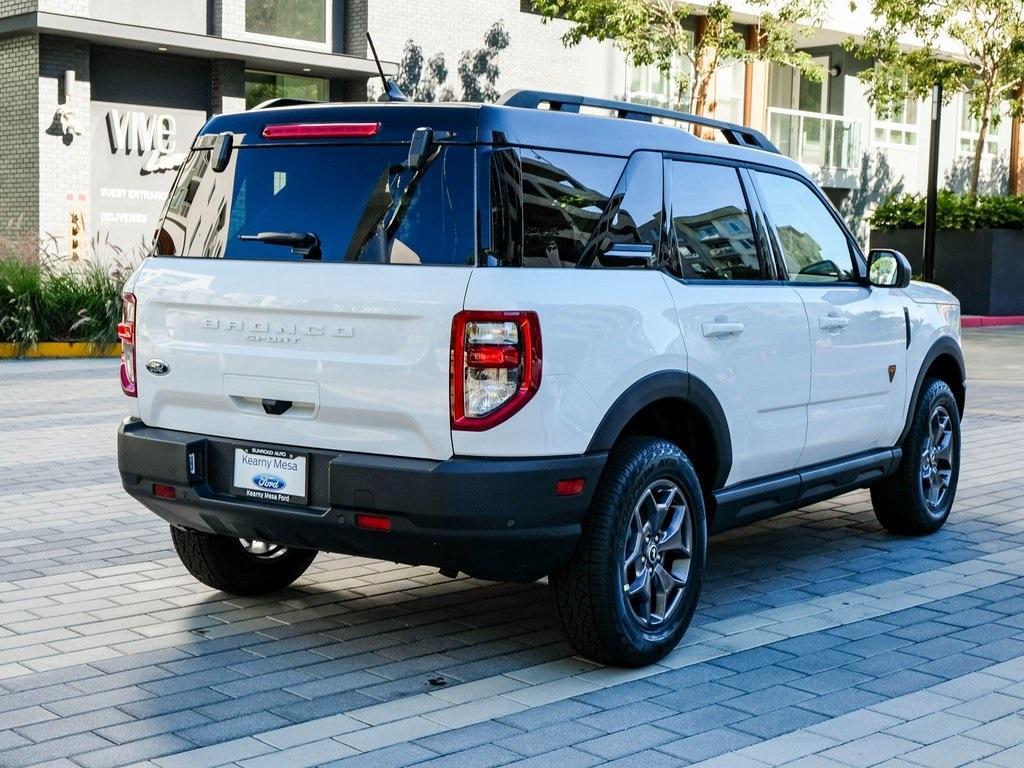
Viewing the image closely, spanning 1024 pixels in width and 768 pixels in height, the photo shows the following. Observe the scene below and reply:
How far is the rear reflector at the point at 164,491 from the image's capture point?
5.17 metres

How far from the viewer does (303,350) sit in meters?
4.86

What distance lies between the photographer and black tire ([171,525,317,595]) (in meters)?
5.94

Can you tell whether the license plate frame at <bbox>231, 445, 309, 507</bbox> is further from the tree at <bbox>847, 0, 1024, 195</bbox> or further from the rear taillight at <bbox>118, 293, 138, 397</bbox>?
the tree at <bbox>847, 0, 1024, 195</bbox>

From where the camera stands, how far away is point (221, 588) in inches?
240

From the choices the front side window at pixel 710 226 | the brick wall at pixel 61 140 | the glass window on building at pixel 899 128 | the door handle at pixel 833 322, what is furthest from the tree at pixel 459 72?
the front side window at pixel 710 226

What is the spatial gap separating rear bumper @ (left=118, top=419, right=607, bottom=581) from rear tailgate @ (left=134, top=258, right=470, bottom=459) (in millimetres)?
88

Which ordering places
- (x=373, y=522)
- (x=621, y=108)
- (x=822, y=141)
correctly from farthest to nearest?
(x=822, y=141)
(x=621, y=108)
(x=373, y=522)

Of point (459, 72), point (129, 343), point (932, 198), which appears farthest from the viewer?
point (459, 72)

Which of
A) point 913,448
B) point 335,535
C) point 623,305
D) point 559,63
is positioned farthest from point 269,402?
point 559,63

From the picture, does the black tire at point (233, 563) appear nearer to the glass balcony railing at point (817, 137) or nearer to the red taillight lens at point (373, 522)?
the red taillight lens at point (373, 522)

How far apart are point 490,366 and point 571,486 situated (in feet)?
1.68

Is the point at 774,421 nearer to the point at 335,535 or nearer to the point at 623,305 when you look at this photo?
the point at 623,305

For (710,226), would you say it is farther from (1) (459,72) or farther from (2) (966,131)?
(2) (966,131)

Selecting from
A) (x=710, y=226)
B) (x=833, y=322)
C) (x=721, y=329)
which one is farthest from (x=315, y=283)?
(x=833, y=322)
